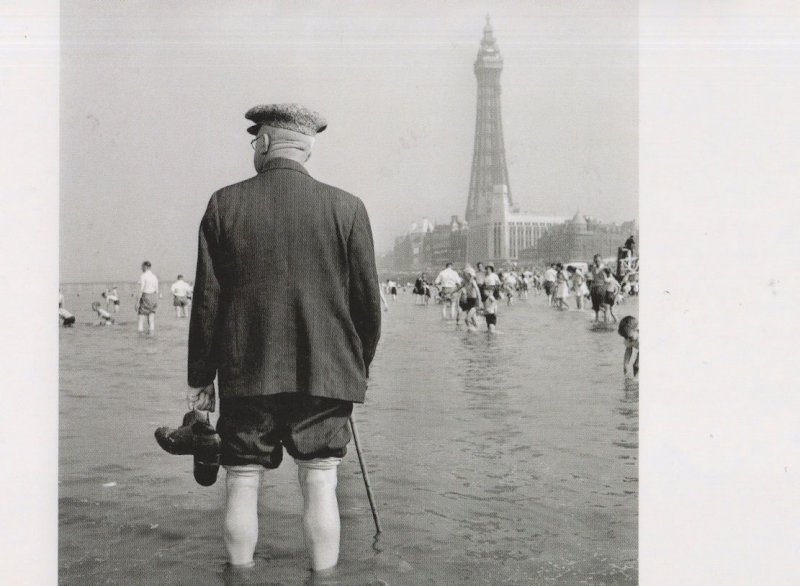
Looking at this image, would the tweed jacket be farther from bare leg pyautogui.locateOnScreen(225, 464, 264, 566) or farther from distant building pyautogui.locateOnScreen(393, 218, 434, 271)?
distant building pyautogui.locateOnScreen(393, 218, 434, 271)

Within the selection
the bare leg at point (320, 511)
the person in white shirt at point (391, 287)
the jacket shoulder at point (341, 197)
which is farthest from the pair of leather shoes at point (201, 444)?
the person in white shirt at point (391, 287)

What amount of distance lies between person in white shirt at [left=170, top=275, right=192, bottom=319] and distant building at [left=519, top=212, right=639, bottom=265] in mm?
1994

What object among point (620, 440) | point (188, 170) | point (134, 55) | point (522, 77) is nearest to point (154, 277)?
point (188, 170)

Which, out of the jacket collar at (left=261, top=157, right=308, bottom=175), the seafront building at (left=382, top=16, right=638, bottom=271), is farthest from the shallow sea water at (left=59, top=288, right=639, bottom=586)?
the jacket collar at (left=261, top=157, right=308, bottom=175)

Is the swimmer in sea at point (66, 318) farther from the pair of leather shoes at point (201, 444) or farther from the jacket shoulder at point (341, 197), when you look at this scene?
the jacket shoulder at point (341, 197)

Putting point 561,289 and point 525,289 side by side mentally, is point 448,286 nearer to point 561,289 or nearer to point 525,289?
point 525,289

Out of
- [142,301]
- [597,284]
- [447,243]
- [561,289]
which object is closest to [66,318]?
[142,301]

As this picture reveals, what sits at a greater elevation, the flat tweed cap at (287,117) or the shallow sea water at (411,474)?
the flat tweed cap at (287,117)

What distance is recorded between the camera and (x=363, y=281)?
3146 mm

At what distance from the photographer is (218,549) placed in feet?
11.3

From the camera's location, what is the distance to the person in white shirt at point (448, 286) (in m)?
5.35

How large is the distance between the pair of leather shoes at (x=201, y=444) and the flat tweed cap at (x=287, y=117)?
1.13 m
